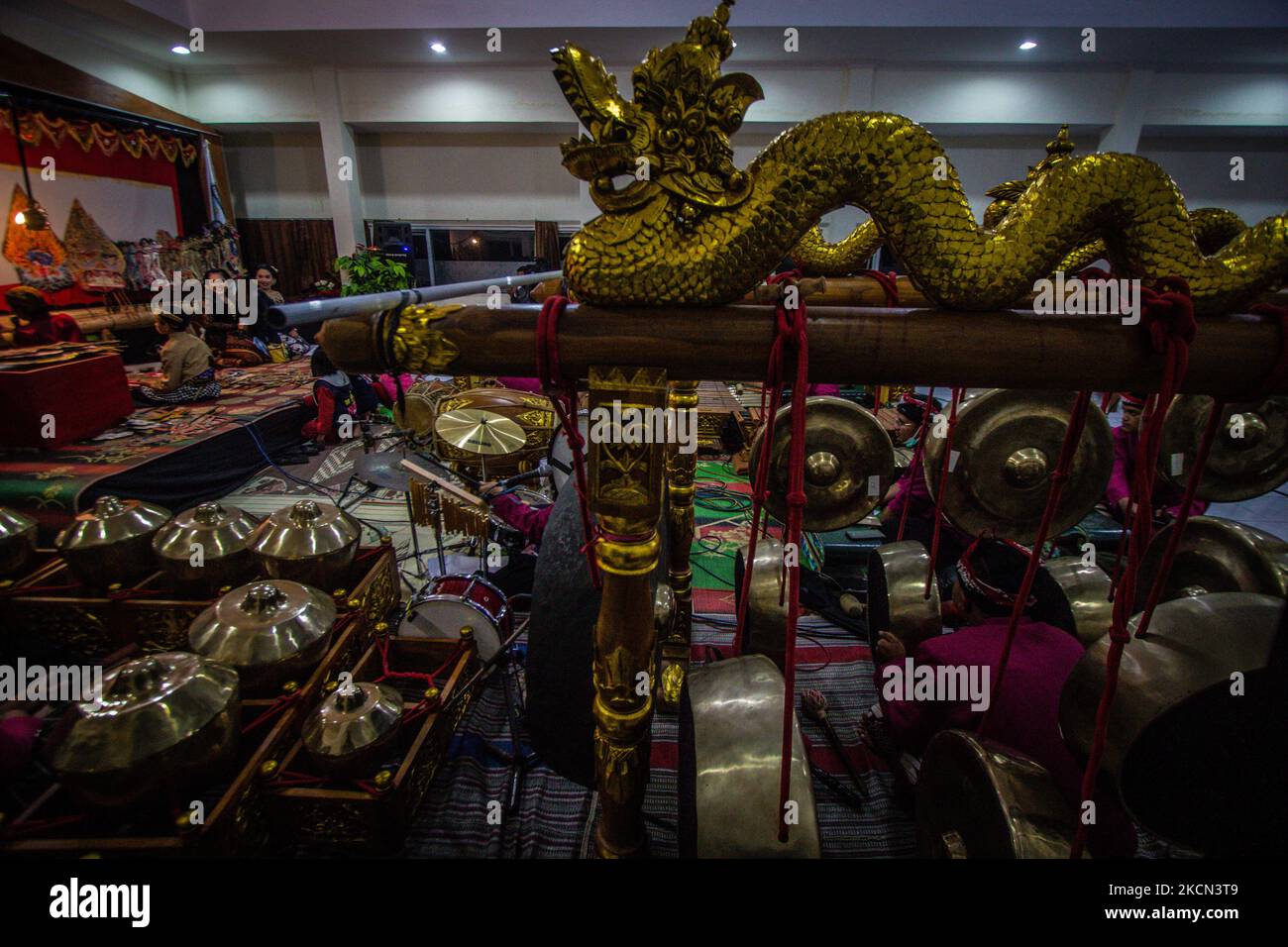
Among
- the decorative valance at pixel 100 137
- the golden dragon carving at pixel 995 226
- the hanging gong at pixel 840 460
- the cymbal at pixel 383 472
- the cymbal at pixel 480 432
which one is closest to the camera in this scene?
the golden dragon carving at pixel 995 226

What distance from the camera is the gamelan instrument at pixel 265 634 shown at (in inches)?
69.8

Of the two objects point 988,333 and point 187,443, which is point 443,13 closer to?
point 187,443

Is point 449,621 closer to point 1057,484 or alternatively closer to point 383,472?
point 383,472

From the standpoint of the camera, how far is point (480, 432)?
9.68 feet

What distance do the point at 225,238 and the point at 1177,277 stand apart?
1193 cm

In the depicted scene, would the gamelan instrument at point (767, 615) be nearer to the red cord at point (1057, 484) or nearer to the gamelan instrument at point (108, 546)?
the red cord at point (1057, 484)

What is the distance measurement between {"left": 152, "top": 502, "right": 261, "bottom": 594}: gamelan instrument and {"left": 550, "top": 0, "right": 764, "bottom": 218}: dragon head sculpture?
228cm

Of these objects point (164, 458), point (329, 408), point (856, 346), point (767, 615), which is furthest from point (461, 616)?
point (329, 408)

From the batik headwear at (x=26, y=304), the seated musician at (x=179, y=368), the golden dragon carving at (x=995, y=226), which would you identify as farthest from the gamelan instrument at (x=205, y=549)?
the batik headwear at (x=26, y=304)

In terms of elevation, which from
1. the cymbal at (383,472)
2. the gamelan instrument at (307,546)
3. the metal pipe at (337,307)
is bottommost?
the gamelan instrument at (307,546)

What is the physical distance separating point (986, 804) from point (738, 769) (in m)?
0.51

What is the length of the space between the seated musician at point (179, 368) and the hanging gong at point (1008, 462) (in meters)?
6.76

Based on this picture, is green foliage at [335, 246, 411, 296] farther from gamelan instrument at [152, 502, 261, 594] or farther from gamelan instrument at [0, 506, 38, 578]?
gamelan instrument at [152, 502, 261, 594]

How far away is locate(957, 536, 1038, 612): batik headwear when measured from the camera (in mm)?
2047
